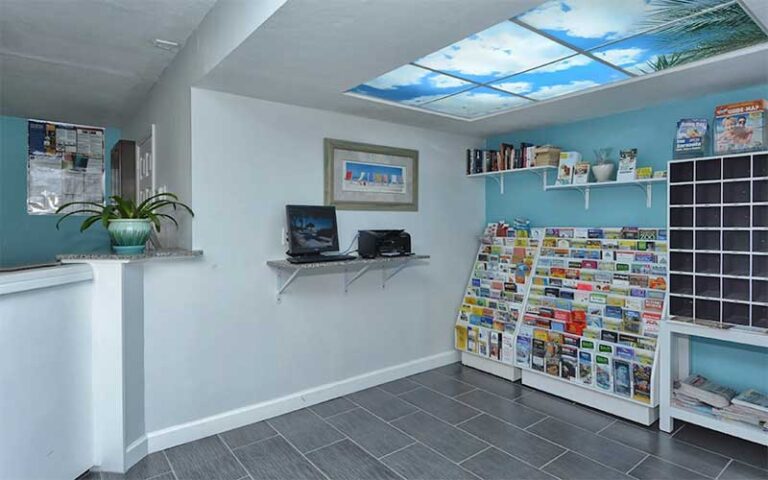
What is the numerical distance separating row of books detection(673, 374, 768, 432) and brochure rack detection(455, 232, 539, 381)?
1.21 metres

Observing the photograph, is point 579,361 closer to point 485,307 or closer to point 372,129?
point 485,307

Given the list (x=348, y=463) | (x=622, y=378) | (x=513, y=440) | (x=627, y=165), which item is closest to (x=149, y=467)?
(x=348, y=463)

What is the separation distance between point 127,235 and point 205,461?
138cm

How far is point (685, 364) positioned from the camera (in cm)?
301

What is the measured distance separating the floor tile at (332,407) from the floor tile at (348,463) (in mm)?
445

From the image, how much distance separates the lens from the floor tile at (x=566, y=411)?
114 inches

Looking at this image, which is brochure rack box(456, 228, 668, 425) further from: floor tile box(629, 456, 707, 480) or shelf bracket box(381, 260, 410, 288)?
shelf bracket box(381, 260, 410, 288)

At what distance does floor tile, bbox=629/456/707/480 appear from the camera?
2256 mm

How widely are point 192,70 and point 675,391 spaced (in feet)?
12.1

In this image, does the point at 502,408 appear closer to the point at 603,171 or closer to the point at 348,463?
the point at 348,463

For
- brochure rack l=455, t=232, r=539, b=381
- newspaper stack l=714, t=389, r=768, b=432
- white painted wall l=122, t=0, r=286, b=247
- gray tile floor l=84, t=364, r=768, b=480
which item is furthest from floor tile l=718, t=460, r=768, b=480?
white painted wall l=122, t=0, r=286, b=247

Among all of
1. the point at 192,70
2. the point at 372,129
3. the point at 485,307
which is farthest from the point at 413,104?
the point at 485,307

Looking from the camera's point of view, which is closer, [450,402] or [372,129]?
[450,402]

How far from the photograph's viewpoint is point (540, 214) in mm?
3963
